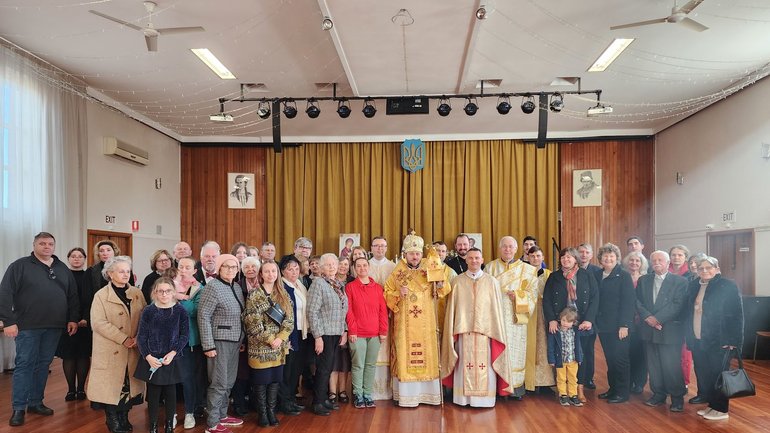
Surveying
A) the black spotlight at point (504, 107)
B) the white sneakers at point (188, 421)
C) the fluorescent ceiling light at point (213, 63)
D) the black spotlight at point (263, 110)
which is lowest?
the white sneakers at point (188, 421)

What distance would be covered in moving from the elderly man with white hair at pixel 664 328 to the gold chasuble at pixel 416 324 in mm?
1943

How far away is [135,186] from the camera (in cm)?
947

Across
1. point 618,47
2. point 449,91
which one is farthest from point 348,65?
point 618,47

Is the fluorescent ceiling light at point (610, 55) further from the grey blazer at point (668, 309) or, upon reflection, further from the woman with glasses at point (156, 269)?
the woman with glasses at point (156, 269)

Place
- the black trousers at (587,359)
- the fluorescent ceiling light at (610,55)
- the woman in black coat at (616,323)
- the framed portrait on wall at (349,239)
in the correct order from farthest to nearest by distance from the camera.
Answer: the framed portrait on wall at (349,239) < the fluorescent ceiling light at (610,55) < the black trousers at (587,359) < the woman in black coat at (616,323)

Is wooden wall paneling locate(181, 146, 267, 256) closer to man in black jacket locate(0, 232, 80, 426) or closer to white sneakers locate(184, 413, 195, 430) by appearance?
man in black jacket locate(0, 232, 80, 426)

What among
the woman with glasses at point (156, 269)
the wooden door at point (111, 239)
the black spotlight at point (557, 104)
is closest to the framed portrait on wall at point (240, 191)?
the wooden door at point (111, 239)

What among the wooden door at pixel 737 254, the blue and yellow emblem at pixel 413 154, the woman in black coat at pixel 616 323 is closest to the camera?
the woman in black coat at pixel 616 323

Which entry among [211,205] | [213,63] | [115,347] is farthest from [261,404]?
[211,205]

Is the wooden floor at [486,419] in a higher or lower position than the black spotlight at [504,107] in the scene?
lower

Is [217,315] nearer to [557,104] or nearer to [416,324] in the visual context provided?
[416,324]

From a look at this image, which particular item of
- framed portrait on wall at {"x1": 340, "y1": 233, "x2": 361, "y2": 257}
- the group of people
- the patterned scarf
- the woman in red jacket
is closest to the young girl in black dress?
the group of people

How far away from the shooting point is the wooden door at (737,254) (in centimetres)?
772

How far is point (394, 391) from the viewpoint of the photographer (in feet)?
16.1
